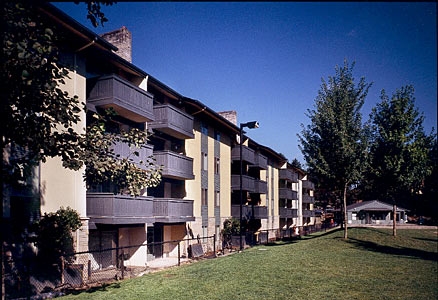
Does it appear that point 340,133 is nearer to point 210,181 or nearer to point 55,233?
point 210,181

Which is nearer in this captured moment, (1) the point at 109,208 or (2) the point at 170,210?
(1) the point at 109,208

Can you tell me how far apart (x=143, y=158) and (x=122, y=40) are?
24.8 ft

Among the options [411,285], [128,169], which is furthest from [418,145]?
[128,169]

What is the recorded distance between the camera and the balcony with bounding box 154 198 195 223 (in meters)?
21.6

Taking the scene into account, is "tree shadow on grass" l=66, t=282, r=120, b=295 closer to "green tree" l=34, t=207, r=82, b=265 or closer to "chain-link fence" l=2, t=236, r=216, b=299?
"chain-link fence" l=2, t=236, r=216, b=299

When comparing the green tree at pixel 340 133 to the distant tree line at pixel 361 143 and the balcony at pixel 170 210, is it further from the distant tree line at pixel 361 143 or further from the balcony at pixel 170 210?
the balcony at pixel 170 210

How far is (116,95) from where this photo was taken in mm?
17281

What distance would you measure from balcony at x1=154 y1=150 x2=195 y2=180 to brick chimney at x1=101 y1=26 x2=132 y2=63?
6.02 metres

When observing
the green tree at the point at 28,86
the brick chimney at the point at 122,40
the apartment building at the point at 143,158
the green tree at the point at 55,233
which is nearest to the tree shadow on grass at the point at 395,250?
the apartment building at the point at 143,158

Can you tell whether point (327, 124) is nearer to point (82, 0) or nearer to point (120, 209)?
point (120, 209)

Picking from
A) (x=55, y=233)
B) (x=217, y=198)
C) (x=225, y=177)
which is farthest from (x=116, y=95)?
(x=225, y=177)

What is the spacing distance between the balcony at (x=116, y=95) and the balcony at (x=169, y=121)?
276 centimetres

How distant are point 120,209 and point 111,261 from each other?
4.19 metres

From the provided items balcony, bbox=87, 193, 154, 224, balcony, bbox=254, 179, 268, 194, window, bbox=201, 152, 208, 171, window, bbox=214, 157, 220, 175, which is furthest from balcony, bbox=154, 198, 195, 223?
balcony, bbox=254, 179, 268, 194
